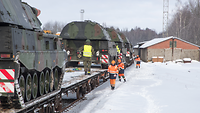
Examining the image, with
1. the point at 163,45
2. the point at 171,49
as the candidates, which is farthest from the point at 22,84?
the point at 171,49

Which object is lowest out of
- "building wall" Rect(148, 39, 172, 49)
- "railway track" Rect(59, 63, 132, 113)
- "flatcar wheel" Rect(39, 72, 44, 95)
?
"railway track" Rect(59, 63, 132, 113)

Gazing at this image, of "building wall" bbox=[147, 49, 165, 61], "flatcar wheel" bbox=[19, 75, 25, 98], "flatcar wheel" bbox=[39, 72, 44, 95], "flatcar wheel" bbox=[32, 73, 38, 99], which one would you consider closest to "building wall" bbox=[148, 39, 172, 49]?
"building wall" bbox=[147, 49, 165, 61]

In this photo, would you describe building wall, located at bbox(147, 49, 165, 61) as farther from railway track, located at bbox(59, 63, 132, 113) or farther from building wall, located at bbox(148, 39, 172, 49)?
railway track, located at bbox(59, 63, 132, 113)

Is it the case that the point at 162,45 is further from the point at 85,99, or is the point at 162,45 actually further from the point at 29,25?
the point at 29,25

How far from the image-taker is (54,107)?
22.4 ft

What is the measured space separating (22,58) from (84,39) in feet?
29.8

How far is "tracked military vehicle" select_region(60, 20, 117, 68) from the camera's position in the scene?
1367 cm

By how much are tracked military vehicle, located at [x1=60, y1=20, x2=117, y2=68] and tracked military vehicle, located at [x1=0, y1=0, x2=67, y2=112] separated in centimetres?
630

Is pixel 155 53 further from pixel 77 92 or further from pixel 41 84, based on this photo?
pixel 41 84

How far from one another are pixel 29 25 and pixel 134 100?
4.83 meters

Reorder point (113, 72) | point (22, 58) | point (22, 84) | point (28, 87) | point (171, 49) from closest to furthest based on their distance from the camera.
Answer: point (22, 58)
point (22, 84)
point (28, 87)
point (113, 72)
point (171, 49)

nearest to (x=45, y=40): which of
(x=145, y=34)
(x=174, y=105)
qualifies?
(x=174, y=105)

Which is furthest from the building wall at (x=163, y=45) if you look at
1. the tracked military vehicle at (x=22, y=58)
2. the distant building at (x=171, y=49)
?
the tracked military vehicle at (x=22, y=58)

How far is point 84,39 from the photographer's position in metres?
13.9
